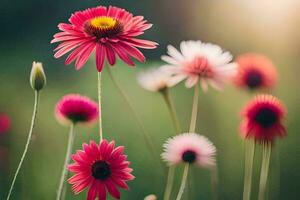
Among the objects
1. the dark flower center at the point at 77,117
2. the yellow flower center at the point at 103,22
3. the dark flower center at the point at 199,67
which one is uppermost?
the yellow flower center at the point at 103,22

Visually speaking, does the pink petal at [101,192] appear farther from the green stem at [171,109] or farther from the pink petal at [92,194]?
the green stem at [171,109]

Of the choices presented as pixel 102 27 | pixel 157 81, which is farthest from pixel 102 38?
pixel 157 81

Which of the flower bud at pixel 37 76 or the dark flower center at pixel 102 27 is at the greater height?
the dark flower center at pixel 102 27

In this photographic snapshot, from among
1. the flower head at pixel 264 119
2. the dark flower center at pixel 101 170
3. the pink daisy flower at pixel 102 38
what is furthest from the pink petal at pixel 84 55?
the flower head at pixel 264 119

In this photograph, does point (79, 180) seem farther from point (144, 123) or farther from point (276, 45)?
point (276, 45)

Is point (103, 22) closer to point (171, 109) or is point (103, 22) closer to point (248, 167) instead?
point (171, 109)

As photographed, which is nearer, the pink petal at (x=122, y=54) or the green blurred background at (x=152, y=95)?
the pink petal at (x=122, y=54)

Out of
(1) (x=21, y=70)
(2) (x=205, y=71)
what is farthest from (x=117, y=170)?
(1) (x=21, y=70)
